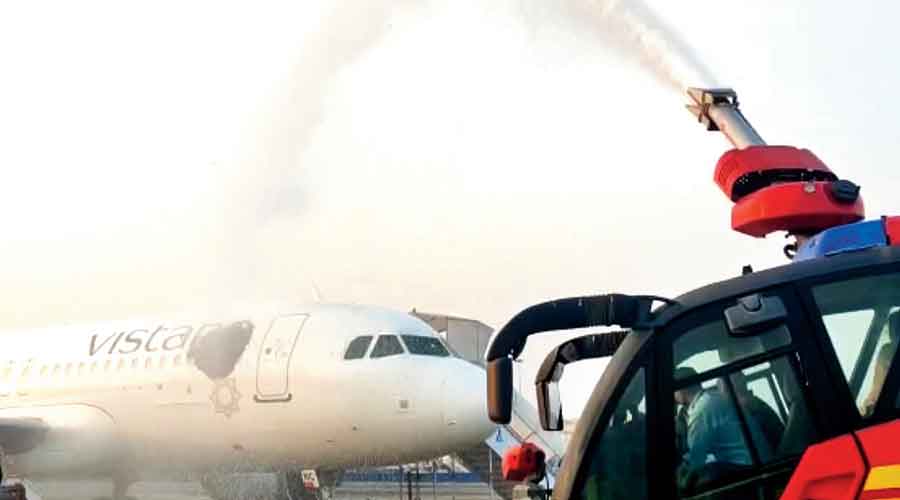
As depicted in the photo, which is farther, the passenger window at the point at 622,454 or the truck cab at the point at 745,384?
the passenger window at the point at 622,454

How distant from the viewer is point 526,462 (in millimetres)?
4676

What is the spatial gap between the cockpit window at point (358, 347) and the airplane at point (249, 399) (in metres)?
0.02

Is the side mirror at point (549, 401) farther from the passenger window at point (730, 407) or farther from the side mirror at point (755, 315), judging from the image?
the side mirror at point (755, 315)

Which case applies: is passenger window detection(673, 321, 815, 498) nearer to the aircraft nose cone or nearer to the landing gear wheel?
the aircraft nose cone

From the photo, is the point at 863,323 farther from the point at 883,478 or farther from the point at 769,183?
the point at 769,183

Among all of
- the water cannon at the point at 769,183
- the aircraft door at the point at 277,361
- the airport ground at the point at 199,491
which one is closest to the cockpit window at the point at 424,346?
the aircraft door at the point at 277,361

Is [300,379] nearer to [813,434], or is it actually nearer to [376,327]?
[376,327]

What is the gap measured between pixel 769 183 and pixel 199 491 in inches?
654

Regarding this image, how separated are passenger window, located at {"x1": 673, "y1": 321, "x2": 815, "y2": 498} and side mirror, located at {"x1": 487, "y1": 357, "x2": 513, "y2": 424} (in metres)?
0.55

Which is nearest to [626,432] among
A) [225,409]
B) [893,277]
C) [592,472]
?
[592,472]

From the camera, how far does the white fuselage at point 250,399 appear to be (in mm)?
14672

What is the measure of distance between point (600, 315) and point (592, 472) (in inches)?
20.9

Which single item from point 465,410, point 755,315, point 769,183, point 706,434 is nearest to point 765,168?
point 769,183

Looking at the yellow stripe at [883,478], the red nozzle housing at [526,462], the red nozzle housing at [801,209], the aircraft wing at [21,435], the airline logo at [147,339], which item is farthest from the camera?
the aircraft wing at [21,435]
